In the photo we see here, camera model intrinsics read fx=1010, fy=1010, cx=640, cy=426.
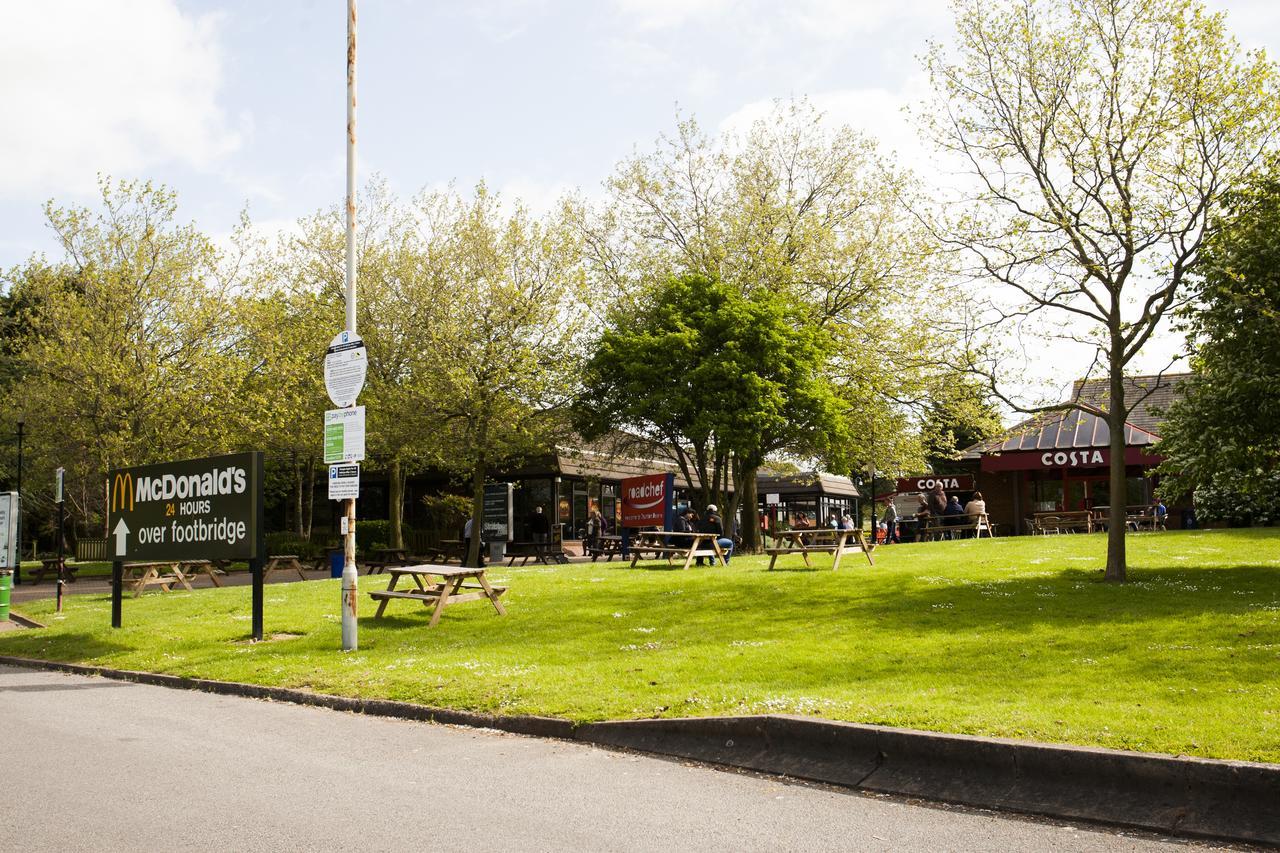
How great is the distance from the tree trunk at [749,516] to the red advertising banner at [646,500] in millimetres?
3141

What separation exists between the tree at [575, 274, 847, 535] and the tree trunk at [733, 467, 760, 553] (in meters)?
0.07

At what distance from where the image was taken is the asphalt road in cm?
527

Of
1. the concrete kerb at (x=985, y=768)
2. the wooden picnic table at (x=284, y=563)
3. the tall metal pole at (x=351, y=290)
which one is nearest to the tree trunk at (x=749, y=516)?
the wooden picnic table at (x=284, y=563)

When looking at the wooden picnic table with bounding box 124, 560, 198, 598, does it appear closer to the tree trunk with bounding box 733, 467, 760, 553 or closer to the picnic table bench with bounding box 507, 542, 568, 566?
the picnic table bench with bounding box 507, 542, 568, 566

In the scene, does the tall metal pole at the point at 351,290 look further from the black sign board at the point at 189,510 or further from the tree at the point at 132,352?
the tree at the point at 132,352

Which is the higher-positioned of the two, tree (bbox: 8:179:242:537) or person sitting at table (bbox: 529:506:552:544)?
tree (bbox: 8:179:242:537)

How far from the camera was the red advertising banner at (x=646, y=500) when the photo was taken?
25.5m

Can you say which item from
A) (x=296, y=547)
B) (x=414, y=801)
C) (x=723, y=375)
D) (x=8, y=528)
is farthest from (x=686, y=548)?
(x=296, y=547)

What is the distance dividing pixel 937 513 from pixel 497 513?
15.3 metres

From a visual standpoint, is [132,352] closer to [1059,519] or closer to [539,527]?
[539,527]

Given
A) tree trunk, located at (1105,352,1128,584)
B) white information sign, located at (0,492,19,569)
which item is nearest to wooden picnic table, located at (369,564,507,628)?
white information sign, located at (0,492,19,569)

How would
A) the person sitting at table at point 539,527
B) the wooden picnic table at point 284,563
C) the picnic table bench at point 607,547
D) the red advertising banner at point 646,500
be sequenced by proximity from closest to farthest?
the wooden picnic table at point 284,563
the red advertising banner at point 646,500
the picnic table bench at point 607,547
the person sitting at table at point 539,527

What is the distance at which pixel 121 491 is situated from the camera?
622 inches

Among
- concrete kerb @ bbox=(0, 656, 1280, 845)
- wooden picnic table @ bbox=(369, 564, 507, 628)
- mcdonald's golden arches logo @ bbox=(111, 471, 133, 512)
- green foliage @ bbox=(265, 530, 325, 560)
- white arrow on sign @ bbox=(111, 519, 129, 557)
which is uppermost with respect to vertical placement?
mcdonald's golden arches logo @ bbox=(111, 471, 133, 512)
